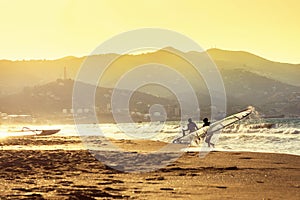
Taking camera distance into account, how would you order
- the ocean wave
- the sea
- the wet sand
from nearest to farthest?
the wet sand, the sea, the ocean wave

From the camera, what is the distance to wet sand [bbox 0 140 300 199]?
14.8 metres

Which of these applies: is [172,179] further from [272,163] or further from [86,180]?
[272,163]

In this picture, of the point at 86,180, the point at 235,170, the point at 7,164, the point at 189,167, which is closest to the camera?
the point at 86,180

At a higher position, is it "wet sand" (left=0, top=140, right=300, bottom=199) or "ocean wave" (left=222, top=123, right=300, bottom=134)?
"ocean wave" (left=222, top=123, right=300, bottom=134)

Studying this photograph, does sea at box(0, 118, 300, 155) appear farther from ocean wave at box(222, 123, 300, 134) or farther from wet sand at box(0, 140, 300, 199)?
wet sand at box(0, 140, 300, 199)

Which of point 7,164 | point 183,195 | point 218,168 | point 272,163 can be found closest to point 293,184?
point 183,195

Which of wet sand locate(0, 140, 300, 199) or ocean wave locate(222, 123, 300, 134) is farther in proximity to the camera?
ocean wave locate(222, 123, 300, 134)

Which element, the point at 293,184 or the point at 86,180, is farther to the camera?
the point at 86,180

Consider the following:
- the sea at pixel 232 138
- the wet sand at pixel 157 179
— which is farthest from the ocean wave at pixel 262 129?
the wet sand at pixel 157 179

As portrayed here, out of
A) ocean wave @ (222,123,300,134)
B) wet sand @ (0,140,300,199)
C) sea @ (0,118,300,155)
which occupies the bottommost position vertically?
wet sand @ (0,140,300,199)

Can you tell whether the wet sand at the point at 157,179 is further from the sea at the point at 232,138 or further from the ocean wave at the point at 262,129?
the ocean wave at the point at 262,129

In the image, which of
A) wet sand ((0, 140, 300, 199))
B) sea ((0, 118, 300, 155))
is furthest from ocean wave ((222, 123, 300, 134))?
wet sand ((0, 140, 300, 199))

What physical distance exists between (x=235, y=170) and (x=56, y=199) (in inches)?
367

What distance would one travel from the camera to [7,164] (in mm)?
24672
